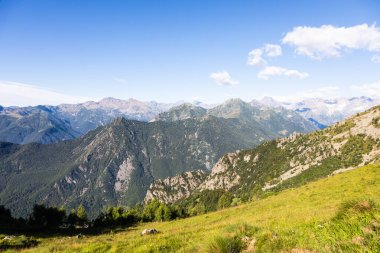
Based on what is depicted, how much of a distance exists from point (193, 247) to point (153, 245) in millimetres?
3621

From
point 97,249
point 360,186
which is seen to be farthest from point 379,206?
point 360,186

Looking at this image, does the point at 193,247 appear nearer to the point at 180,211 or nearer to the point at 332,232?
the point at 332,232

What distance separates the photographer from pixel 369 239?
7.51 metres

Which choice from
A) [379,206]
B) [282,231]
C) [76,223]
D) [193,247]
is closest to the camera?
[379,206]

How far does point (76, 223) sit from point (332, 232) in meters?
130

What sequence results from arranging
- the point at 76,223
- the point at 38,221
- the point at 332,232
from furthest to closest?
1. the point at 76,223
2. the point at 38,221
3. the point at 332,232

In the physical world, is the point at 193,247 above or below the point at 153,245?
above

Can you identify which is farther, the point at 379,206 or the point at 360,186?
the point at 360,186

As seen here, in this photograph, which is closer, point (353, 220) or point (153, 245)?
point (353, 220)

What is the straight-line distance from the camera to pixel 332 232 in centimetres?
893

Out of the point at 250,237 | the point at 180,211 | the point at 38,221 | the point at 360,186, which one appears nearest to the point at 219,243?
the point at 250,237

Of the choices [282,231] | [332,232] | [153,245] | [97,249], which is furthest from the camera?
[97,249]

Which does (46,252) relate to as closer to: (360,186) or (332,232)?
(332,232)

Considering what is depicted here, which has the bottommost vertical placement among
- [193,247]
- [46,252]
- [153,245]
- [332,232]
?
[46,252]
